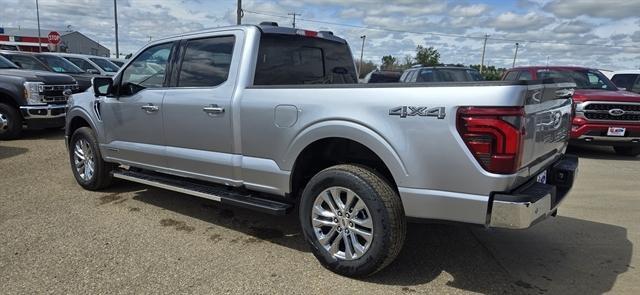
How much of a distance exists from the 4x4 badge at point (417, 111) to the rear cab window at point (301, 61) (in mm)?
1476

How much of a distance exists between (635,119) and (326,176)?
25.1 feet

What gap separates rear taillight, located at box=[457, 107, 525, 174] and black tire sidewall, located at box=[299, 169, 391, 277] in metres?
0.75

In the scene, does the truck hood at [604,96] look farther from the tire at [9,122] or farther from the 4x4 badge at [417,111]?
the tire at [9,122]

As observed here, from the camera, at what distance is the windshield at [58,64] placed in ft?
43.5

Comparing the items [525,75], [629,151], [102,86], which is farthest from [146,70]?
[629,151]

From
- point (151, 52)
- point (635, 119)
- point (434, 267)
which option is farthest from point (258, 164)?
point (635, 119)

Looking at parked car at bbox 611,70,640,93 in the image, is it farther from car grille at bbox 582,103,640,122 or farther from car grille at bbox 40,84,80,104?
car grille at bbox 40,84,80,104

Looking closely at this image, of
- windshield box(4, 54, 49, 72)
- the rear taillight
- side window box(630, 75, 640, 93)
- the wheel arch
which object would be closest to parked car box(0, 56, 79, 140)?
windshield box(4, 54, 49, 72)

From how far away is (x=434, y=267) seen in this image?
3.95 m

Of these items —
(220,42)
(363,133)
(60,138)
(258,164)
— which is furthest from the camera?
(60,138)

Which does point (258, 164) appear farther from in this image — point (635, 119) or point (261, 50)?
point (635, 119)

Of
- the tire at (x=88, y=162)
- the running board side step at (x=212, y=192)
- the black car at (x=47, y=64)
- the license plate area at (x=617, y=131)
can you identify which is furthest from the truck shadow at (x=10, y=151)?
the license plate area at (x=617, y=131)

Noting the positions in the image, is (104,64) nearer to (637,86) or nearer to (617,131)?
(617,131)

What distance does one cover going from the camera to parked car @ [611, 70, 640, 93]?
12750 mm
